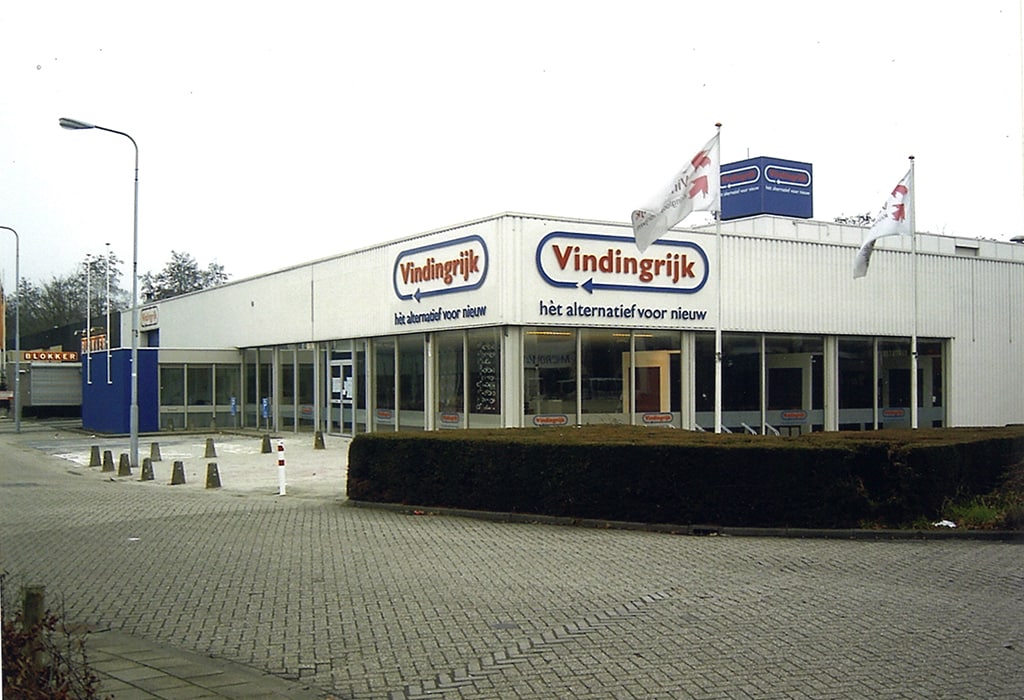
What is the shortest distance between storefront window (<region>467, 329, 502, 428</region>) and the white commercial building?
5 centimetres

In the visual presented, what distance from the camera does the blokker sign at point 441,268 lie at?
23828 millimetres

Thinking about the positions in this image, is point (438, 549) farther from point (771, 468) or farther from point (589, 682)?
point (589, 682)

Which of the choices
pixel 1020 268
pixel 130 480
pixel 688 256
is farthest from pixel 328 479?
pixel 1020 268

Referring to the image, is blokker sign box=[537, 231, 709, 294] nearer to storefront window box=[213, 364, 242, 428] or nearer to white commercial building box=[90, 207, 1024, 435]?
white commercial building box=[90, 207, 1024, 435]

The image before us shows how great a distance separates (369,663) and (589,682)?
5.24ft

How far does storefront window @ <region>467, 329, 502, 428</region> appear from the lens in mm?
23469

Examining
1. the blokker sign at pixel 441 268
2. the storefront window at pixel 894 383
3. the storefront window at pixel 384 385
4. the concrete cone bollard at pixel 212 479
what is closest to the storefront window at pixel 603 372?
the blokker sign at pixel 441 268

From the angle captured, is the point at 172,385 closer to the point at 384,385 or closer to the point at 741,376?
the point at 384,385

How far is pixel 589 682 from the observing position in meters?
6.40

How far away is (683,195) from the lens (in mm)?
18703

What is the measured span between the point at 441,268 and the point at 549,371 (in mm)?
4165

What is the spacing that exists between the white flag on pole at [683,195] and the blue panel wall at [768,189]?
16723 millimetres

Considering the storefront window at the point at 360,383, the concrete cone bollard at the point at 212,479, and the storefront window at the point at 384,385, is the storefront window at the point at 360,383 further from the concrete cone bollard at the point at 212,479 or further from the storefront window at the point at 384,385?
the concrete cone bollard at the point at 212,479

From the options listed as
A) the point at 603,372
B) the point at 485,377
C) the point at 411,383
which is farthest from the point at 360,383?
the point at 603,372
